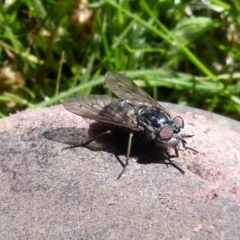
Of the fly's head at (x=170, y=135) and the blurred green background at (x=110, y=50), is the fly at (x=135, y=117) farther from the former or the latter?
the blurred green background at (x=110, y=50)

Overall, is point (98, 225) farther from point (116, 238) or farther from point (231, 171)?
point (231, 171)

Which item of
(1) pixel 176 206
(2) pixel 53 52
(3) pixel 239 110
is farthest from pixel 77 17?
(1) pixel 176 206

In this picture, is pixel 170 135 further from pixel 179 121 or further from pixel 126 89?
pixel 126 89

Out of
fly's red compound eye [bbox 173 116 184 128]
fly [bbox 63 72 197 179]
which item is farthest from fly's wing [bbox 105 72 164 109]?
fly's red compound eye [bbox 173 116 184 128]

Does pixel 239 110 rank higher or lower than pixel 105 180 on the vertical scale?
lower

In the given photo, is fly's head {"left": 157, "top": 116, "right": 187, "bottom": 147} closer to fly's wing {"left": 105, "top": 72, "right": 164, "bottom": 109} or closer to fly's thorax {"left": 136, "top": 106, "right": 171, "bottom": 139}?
fly's thorax {"left": 136, "top": 106, "right": 171, "bottom": 139}

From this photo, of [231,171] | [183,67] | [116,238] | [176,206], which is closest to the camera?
[116,238]
